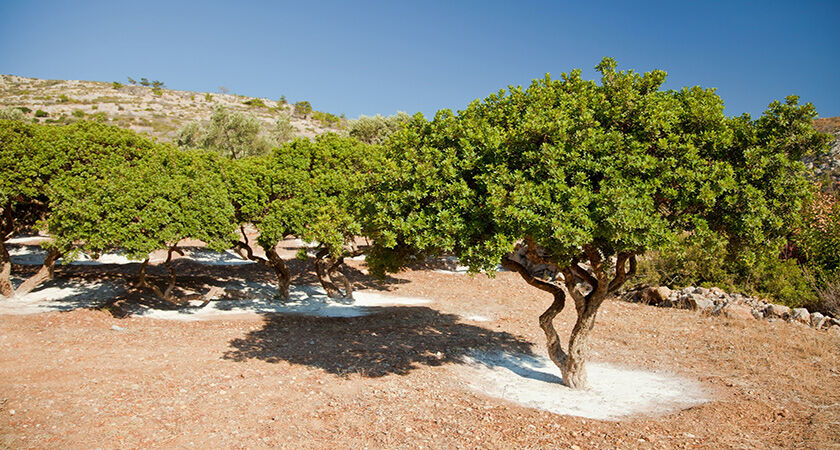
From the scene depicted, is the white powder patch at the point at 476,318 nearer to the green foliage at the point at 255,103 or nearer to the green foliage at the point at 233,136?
the green foliage at the point at 233,136

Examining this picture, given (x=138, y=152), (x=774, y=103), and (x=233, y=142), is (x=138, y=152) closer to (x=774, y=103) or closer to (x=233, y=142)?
(x=774, y=103)

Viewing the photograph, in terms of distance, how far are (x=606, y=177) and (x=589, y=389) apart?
4988mm

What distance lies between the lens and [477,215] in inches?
334

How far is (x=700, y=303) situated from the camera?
1738 cm

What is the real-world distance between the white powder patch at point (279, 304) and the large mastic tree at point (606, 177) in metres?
9.49

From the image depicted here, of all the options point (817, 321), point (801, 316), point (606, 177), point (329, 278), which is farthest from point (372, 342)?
point (817, 321)

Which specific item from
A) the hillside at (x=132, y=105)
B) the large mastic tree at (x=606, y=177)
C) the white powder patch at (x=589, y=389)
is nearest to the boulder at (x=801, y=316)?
the white powder patch at (x=589, y=389)

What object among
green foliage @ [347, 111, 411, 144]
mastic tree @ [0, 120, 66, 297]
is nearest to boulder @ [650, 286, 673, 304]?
mastic tree @ [0, 120, 66, 297]

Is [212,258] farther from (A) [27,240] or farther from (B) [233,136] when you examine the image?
(B) [233,136]

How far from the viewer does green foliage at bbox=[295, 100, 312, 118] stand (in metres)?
83.1

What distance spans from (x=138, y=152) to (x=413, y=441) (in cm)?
1454

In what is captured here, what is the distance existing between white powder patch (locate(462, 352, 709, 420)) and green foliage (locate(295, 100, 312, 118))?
249 ft

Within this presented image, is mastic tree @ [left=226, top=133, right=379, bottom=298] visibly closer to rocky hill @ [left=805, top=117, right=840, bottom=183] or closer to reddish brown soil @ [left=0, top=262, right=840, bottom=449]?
reddish brown soil @ [left=0, top=262, right=840, bottom=449]

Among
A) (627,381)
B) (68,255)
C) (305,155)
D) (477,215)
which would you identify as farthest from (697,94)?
(68,255)
